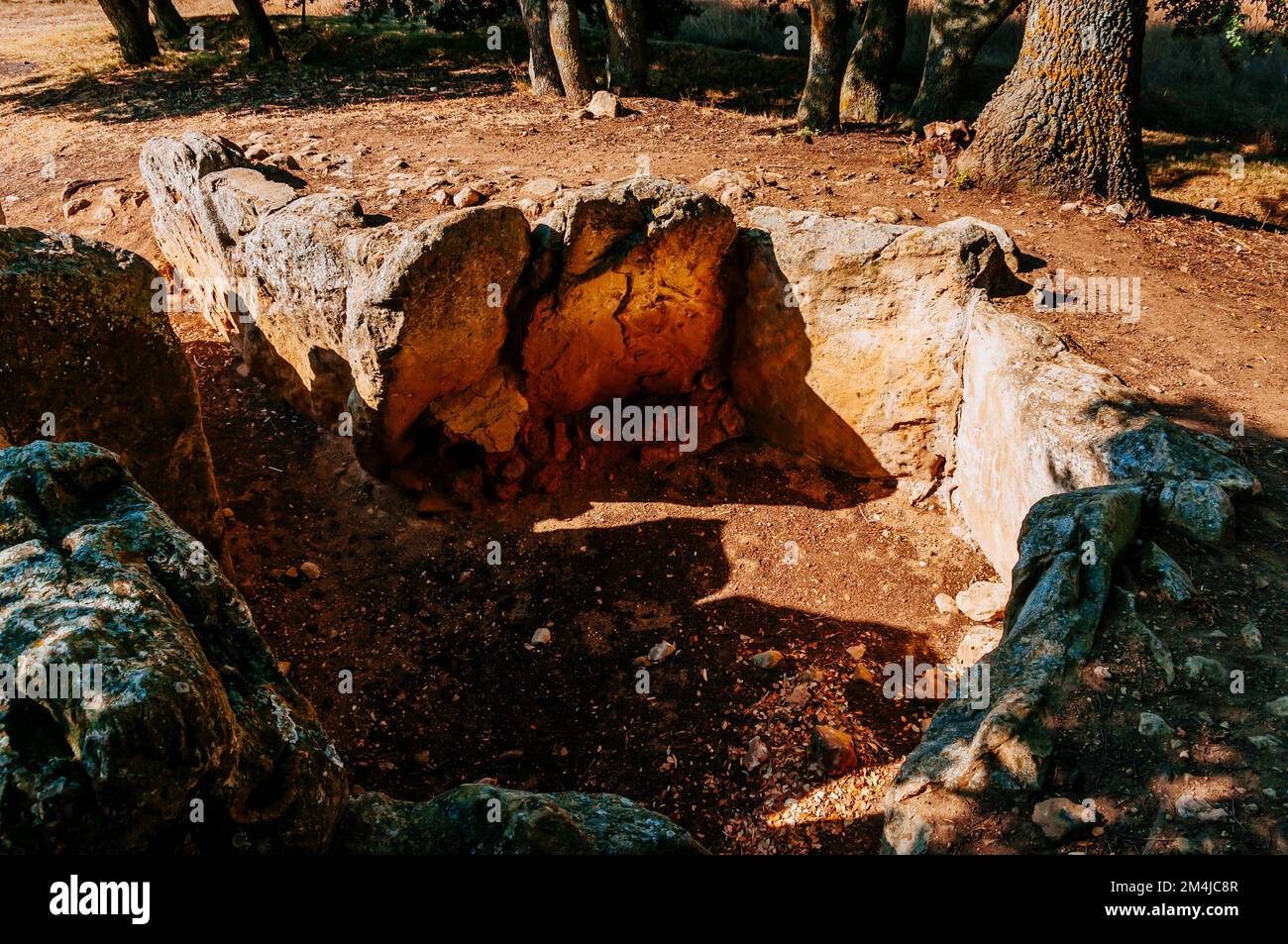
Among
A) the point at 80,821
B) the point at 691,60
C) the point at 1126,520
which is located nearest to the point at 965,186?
the point at 1126,520

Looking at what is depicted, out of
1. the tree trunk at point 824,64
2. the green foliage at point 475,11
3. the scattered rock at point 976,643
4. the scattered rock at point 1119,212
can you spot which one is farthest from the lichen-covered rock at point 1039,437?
the green foliage at point 475,11

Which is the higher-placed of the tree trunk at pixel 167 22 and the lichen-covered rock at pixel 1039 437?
the tree trunk at pixel 167 22

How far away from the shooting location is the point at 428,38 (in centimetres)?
1532

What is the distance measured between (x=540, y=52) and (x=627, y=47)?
1252mm

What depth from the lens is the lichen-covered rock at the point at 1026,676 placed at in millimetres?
3824

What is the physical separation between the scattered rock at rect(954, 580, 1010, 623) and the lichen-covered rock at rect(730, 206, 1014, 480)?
1322 millimetres

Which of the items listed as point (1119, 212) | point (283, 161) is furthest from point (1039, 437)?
point (283, 161)

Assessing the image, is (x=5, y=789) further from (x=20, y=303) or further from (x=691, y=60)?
(x=691, y=60)

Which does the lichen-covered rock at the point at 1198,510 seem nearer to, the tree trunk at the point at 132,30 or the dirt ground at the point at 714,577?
the dirt ground at the point at 714,577

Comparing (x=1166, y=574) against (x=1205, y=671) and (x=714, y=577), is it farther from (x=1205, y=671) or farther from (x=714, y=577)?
(x=714, y=577)

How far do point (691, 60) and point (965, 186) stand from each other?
25.7 feet

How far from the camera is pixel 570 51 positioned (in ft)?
37.8

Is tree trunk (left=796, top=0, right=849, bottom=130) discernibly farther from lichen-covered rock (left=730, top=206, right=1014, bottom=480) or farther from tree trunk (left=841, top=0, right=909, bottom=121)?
lichen-covered rock (left=730, top=206, right=1014, bottom=480)

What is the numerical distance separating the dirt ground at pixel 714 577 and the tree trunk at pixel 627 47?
2.55 metres
